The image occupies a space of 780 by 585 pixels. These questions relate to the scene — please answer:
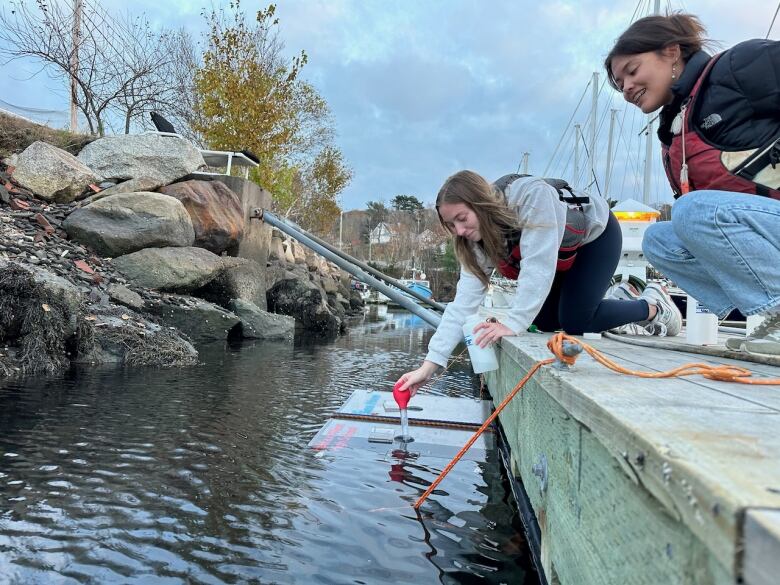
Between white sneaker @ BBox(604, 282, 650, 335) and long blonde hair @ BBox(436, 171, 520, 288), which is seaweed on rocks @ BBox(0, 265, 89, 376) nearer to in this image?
long blonde hair @ BBox(436, 171, 520, 288)

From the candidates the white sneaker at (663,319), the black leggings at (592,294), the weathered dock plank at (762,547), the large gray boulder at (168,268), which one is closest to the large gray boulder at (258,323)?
the large gray boulder at (168,268)

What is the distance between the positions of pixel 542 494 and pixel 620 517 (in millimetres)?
948

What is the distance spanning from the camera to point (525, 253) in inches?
114

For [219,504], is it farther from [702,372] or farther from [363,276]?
[363,276]

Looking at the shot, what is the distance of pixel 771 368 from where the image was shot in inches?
77.8

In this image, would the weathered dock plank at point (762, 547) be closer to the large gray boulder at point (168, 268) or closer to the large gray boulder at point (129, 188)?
the large gray boulder at point (168, 268)

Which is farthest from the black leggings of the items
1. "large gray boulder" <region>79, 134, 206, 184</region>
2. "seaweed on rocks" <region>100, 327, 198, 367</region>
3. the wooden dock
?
"large gray boulder" <region>79, 134, 206, 184</region>

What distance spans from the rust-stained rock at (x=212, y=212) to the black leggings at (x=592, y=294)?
912 cm

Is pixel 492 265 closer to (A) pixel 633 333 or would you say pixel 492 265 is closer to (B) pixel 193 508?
(A) pixel 633 333

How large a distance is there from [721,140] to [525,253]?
3.13 feet

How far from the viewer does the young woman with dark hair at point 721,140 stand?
209 cm

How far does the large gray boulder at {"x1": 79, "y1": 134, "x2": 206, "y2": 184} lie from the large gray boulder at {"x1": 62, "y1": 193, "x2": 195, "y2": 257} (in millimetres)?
1799

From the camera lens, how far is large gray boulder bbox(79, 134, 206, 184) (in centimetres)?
1182

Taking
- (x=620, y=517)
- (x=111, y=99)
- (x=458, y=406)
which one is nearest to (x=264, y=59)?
(x=111, y=99)
